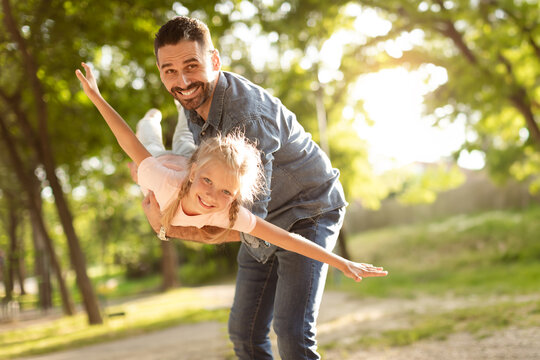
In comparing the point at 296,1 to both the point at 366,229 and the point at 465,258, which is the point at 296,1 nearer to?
the point at 465,258

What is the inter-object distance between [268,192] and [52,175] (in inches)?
329

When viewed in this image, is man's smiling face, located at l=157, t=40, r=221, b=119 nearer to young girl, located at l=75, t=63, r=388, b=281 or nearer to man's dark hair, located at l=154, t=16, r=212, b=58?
man's dark hair, located at l=154, t=16, r=212, b=58

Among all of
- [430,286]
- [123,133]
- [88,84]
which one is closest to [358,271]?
[123,133]

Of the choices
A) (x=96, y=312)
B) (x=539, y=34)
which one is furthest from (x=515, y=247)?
(x=96, y=312)

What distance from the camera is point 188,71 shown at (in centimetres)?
259

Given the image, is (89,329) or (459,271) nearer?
(89,329)

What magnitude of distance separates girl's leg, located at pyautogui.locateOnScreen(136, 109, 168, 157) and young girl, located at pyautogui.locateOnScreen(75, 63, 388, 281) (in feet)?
0.85

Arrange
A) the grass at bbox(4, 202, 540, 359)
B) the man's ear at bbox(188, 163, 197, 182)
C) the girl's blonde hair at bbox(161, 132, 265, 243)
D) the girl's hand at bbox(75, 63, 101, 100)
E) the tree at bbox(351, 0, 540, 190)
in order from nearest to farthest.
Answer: the girl's blonde hair at bbox(161, 132, 265, 243) < the man's ear at bbox(188, 163, 197, 182) < the girl's hand at bbox(75, 63, 101, 100) < the grass at bbox(4, 202, 540, 359) < the tree at bbox(351, 0, 540, 190)

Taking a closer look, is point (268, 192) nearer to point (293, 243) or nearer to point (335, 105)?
point (293, 243)

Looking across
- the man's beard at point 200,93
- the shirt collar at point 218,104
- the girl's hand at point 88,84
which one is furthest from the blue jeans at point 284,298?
the girl's hand at point 88,84

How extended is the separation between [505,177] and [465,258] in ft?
8.82

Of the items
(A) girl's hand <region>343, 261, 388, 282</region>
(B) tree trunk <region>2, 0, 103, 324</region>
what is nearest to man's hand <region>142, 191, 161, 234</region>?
(A) girl's hand <region>343, 261, 388, 282</region>

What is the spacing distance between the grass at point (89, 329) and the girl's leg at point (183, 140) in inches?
252

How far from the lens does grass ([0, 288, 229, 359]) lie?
28.5 feet
